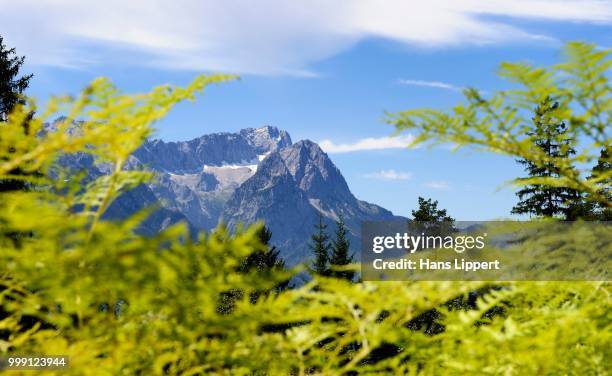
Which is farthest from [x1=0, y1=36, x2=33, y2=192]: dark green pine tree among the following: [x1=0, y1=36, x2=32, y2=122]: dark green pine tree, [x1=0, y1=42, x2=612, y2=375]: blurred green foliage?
[x1=0, y1=42, x2=612, y2=375]: blurred green foliage

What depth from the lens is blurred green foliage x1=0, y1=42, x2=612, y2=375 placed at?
1.52m

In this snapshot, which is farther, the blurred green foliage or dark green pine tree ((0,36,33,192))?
dark green pine tree ((0,36,33,192))

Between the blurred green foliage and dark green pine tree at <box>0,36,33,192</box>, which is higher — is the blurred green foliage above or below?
below

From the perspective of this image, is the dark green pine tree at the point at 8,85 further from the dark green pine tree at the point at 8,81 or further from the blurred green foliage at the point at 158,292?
the blurred green foliage at the point at 158,292

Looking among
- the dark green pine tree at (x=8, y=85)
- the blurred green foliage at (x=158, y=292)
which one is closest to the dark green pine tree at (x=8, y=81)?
the dark green pine tree at (x=8, y=85)

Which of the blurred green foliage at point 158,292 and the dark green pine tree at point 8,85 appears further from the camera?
the dark green pine tree at point 8,85

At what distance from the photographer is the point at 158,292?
182 centimetres

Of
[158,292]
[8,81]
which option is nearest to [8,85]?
[8,81]

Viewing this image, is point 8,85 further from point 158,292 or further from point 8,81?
point 158,292

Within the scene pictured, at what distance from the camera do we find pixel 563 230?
240cm

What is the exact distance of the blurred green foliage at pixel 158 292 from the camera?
4.99 feet

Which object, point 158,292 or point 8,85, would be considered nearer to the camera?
point 158,292

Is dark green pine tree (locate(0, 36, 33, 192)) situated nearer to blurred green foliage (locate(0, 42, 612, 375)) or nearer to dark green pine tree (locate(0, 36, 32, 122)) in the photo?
dark green pine tree (locate(0, 36, 32, 122))

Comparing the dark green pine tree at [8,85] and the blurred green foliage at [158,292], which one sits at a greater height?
the dark green pine tree at [8,85]
